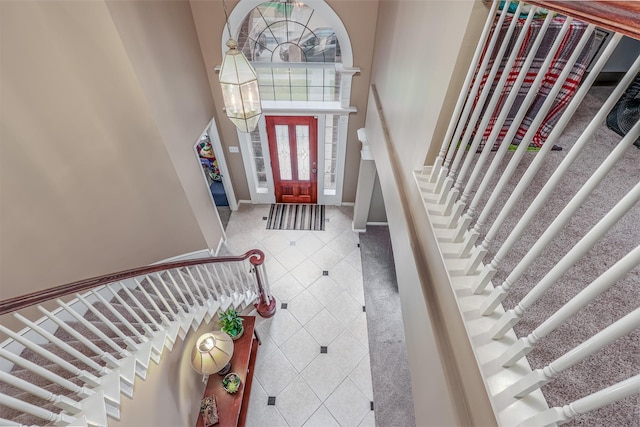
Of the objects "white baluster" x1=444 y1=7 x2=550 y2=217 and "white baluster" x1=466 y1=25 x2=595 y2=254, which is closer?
"white baluster" x1=466 y1=25 x2=595 y2=254

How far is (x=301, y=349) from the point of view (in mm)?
3949

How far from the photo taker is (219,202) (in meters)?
5.80

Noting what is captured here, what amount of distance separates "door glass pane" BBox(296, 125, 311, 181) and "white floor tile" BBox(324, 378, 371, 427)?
11.4ft

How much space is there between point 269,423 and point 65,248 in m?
2.78

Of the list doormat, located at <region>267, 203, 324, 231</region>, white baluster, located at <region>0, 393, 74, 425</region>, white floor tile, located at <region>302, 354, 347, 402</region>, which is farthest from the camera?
doormat, located at <region>267, 203, 324, 231</region>

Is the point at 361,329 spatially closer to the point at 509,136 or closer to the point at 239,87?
the point at 239,87

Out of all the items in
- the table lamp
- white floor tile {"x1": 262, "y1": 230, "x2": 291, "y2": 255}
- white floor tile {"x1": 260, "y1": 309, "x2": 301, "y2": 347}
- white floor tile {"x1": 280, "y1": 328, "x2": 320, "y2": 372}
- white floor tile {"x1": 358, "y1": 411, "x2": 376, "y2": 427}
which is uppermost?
the table lamp

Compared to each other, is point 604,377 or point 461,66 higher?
point 461,66

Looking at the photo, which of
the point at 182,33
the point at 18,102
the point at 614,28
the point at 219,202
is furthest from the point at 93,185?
the point at 614,28

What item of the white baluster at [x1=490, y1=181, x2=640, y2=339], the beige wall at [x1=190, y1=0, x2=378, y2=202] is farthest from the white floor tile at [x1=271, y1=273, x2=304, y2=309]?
the white baluster at [x1=490, y1=181, x2=640, y2=339]

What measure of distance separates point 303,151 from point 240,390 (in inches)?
146

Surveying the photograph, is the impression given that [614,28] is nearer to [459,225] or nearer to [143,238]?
[459,225]

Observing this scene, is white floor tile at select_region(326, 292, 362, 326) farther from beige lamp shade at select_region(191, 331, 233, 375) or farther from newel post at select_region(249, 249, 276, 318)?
beige lamp shade at select_region(191, 331, 233, 375)

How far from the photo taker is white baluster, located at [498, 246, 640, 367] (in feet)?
2.05
